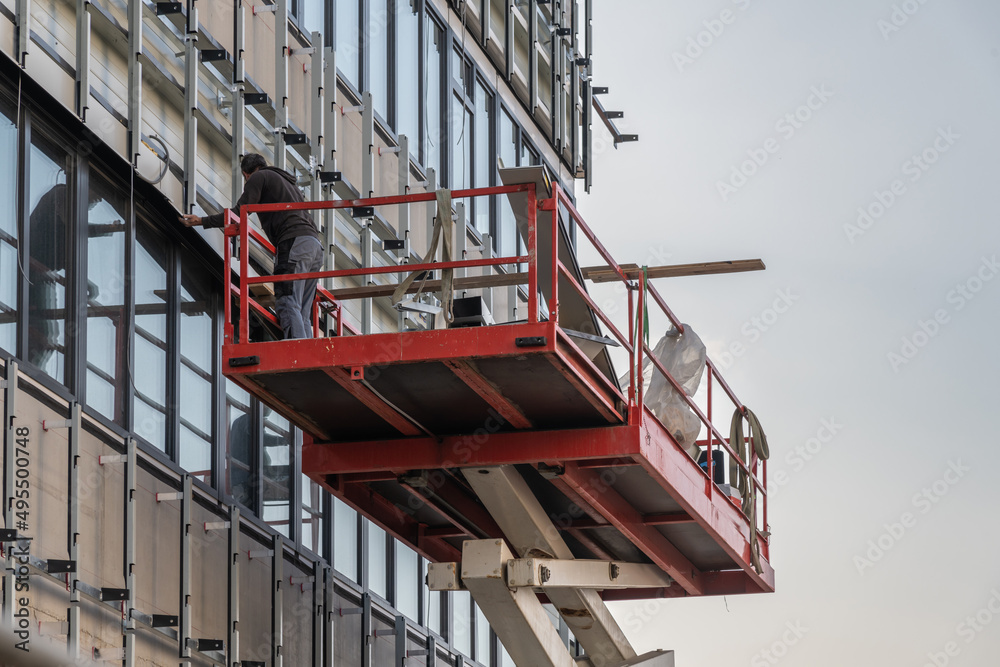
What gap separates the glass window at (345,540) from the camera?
15422 mm

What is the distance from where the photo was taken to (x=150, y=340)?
11484mm

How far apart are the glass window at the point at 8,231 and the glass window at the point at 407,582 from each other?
28.4ft

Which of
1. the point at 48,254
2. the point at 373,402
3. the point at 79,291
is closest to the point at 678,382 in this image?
the point at 373,402

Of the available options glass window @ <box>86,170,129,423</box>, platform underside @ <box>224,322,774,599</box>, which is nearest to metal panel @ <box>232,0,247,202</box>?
glass window @ <box>86,170,129,423</box>

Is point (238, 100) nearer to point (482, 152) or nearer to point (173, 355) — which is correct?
point (173, 355)

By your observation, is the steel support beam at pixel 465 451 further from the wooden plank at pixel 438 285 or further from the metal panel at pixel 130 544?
the metal panel at pixel 130 544

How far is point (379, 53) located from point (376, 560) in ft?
22.6

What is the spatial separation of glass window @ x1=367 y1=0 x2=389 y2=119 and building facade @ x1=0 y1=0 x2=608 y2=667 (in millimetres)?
47

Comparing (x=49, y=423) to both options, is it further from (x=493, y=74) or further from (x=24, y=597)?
(x=493, y=74)

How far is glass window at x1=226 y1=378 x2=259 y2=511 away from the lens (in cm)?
1287

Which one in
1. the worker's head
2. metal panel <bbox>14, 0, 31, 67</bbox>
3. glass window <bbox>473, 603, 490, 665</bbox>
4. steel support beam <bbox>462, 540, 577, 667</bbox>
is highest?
metal panel <bbox>14, 0, 31, 67</bbox>

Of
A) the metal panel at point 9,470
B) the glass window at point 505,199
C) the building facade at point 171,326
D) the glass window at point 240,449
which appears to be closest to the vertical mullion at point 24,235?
the building facade at point 171,326

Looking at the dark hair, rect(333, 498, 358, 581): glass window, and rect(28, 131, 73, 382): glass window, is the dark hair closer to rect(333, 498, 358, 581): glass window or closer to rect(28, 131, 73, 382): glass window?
rect(28, 131, 73, 382): glass window

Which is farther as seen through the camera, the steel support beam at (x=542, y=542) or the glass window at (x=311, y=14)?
the glass window at (x=311, y=14)
